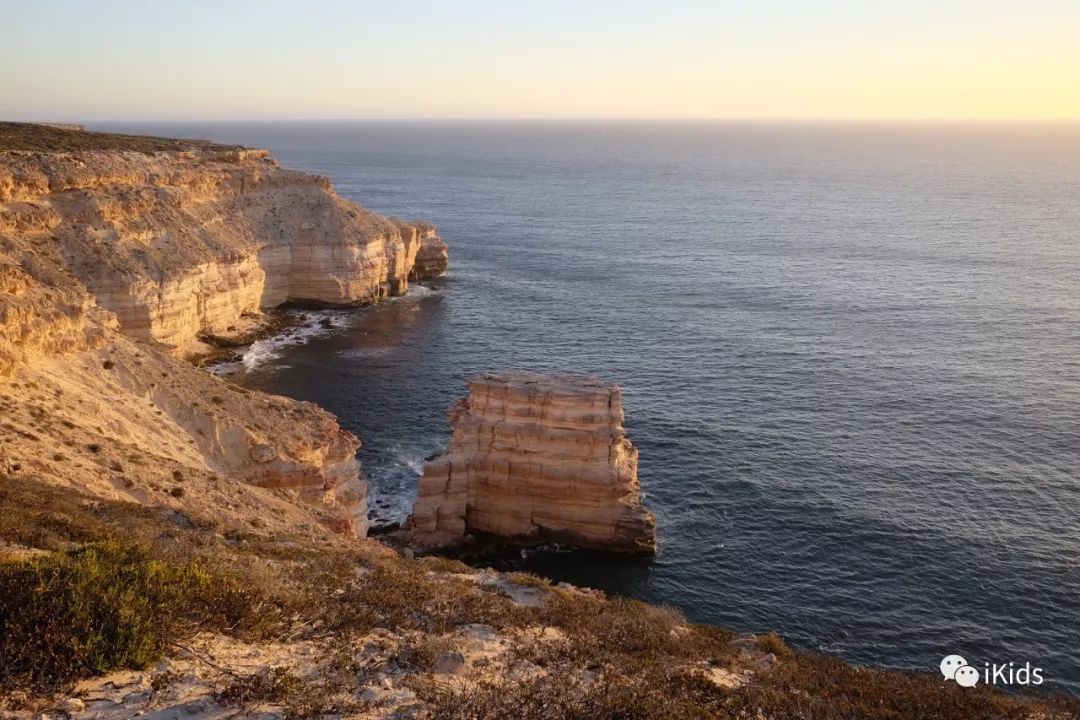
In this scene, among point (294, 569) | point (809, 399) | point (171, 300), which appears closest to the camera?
point (294, 569)

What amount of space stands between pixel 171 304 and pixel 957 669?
53.9 meters


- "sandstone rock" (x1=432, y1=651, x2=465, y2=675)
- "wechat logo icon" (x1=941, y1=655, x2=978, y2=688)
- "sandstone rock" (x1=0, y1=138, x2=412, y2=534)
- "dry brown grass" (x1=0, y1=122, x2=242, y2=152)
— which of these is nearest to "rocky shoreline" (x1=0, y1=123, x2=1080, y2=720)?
"sandstone rock" (x1=432, y1=651, x2=465, y2=675)

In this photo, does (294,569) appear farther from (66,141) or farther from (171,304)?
(66,141)

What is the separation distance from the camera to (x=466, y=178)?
198 m

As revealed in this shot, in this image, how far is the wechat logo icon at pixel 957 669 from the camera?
→ 28027mm

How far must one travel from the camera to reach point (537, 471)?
131ft

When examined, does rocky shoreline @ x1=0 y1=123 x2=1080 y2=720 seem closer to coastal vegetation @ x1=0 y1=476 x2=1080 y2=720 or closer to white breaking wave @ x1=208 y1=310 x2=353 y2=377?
coastal vegetation @ x1=0 y1=476 x2=1080 y2=720

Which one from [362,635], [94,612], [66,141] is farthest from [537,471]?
[66,141]

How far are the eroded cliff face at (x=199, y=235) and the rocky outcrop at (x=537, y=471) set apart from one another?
98.9 ft

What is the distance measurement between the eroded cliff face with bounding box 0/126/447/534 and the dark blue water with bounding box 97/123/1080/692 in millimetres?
7938

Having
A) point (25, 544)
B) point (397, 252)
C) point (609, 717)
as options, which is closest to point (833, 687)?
point (609, 717)

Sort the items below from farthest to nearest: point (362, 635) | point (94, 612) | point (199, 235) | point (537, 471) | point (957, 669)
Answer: point (199, 235), point (537, 471), point (957, 669), point (362, 635), point (94, 612)

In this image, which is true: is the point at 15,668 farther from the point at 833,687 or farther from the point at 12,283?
the point at 12,283

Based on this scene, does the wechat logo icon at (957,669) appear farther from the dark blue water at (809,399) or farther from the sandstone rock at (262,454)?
the sandstone rock at (262,454)
